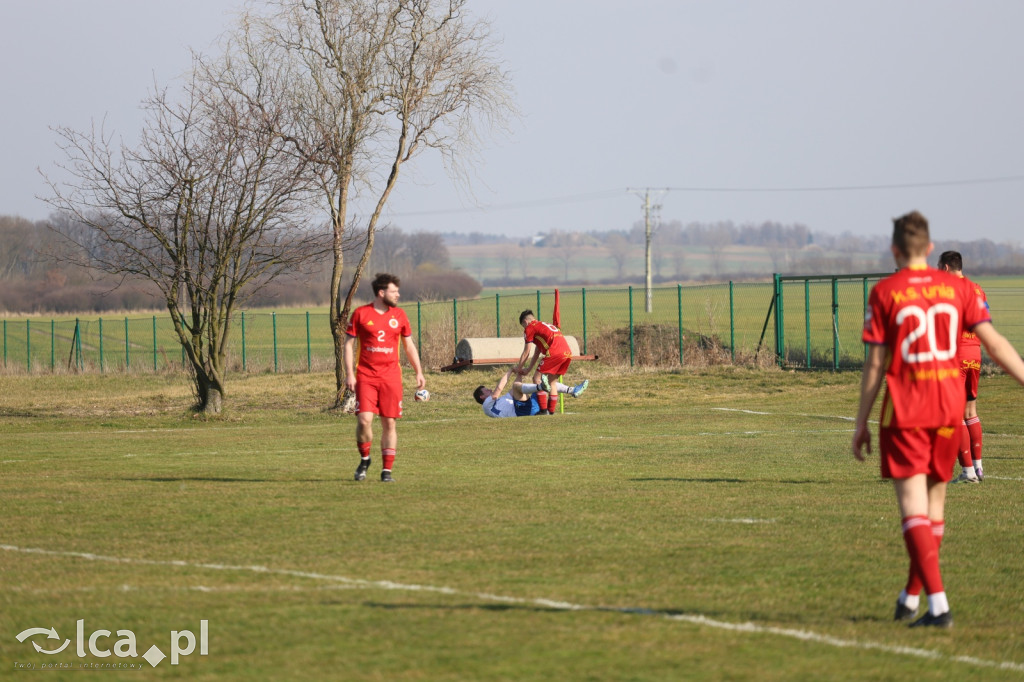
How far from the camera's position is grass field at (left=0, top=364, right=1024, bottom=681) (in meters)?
5.33

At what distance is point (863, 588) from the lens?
6.73 meters

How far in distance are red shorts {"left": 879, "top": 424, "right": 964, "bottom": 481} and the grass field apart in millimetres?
778

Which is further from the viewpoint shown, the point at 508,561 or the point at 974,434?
the point at 974,434

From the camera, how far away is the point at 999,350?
238 inches

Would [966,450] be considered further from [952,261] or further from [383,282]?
[383,282]

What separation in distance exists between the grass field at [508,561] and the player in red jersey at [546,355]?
15.0ft

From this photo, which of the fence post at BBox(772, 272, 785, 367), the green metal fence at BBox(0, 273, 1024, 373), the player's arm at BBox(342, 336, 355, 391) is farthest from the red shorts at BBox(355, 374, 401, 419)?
the fence post at BBox(772, 272, 785, 367)

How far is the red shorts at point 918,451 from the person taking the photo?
19.1ft

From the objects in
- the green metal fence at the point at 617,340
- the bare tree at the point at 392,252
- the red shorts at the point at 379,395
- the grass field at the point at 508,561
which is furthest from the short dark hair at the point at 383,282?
the bare tree at the point at 392,252

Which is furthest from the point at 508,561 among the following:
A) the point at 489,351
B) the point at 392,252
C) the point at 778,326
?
the point at 392,252

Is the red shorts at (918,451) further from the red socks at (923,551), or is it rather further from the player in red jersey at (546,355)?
the player in red jersey at (546,355)

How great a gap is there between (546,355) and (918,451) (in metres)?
16.6

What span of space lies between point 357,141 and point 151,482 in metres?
14.0

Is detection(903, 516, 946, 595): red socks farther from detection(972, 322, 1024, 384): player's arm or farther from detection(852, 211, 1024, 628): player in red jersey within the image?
detection(972, 322, 1024, 384): player's arm
